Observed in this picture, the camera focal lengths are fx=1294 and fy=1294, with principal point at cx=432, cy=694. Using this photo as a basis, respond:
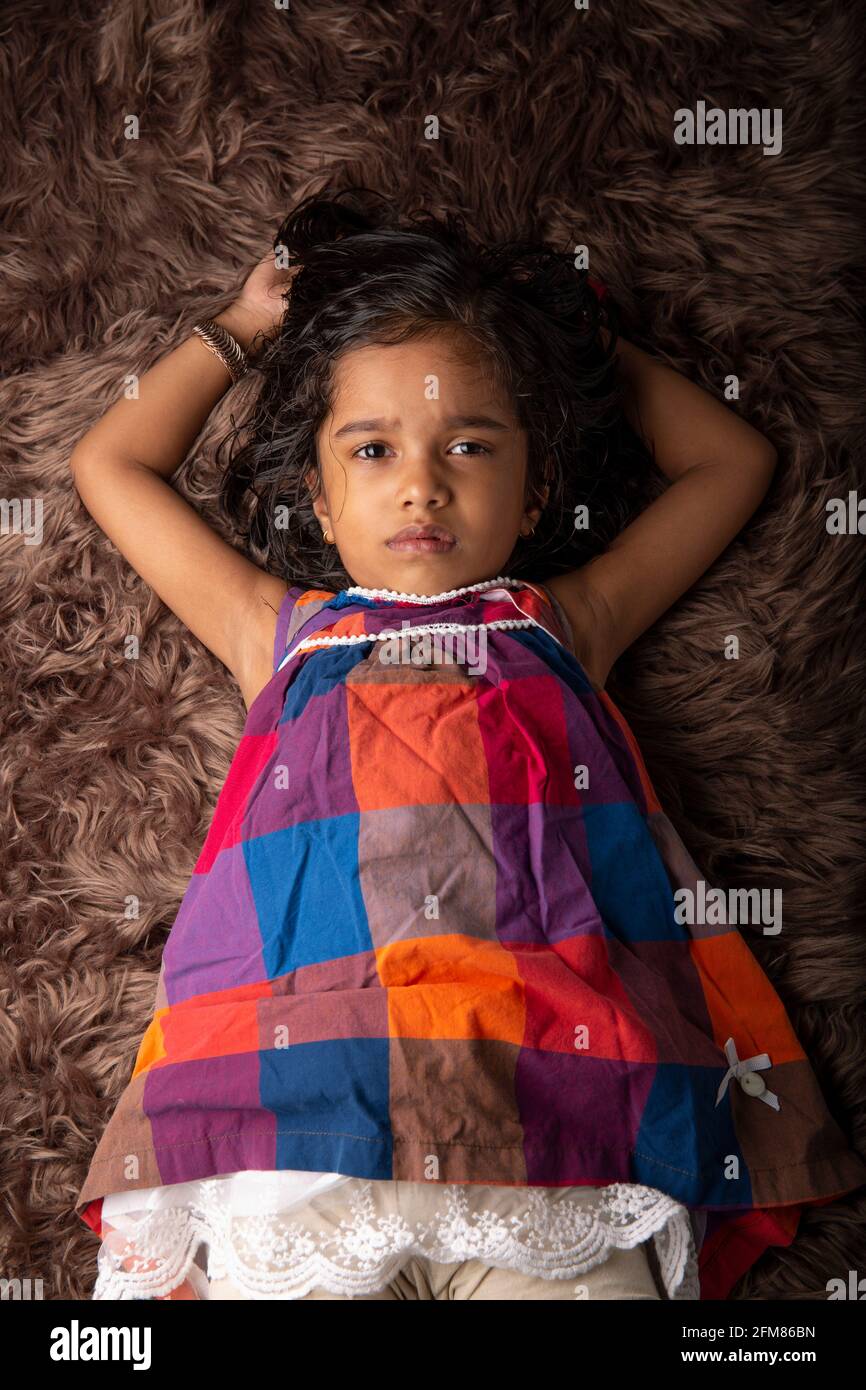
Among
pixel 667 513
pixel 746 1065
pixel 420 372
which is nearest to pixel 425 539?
pixel 420 372

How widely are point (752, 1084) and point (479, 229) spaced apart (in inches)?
39.3

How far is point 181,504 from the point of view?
1448 mm

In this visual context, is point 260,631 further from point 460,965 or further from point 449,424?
point 460,965

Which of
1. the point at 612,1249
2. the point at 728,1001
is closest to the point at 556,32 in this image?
the point at 728,1001

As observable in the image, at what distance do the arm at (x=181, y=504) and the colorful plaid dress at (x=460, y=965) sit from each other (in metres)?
0.06

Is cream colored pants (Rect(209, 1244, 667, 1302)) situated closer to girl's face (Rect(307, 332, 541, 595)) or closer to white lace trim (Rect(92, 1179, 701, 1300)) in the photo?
white lace trim (Rect(92, 1179, 701, 1300))

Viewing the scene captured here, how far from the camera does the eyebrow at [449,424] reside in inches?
51.3

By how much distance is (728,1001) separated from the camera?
1.29 m

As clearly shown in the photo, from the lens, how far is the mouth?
1297 mm

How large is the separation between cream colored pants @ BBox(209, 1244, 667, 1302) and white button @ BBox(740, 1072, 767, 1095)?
19 cm

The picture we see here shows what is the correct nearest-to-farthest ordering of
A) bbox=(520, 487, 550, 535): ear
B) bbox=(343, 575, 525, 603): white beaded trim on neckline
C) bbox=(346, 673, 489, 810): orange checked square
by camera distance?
1. bbox=(346, 673, 489, 810): orange checked square
2. bbox=(343, 575, 525, 603): white beaded trim on neckline
3. bbox=(520, 487, 550, 535): ear

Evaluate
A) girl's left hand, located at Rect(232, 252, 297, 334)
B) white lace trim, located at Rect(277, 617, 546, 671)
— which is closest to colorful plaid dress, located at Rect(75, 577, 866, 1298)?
white lace trim, located at Rect(277, 617, 546, 671)

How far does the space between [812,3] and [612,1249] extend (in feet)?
4.58

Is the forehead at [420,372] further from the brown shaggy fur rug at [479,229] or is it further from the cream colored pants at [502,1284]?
the cream colored pants at [502,1284]
